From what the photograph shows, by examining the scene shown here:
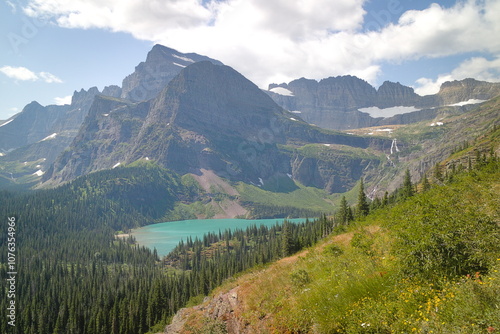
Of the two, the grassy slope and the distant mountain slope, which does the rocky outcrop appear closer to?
the distant mountain slope

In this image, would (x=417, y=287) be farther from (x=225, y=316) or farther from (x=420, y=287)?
(x=225, y=316)

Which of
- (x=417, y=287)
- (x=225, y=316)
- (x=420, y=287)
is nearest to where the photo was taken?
(x=420, y=287)

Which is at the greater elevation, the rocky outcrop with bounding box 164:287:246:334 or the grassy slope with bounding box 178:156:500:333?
the grassy slope with bounding box 178:156:500:333

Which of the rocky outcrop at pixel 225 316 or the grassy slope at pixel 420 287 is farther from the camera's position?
the rocky outcrop at pixel 225 316

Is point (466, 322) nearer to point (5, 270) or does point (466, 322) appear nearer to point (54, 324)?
point (54, 324)

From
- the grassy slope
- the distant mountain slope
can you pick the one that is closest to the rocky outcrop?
Answer: the distant mountain slope

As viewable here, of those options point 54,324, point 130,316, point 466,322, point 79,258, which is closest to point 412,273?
point 466,322

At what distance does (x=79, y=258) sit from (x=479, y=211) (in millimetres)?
209467

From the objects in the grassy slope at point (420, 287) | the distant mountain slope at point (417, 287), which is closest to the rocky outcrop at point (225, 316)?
the distant mountain slope at point (417, 287)

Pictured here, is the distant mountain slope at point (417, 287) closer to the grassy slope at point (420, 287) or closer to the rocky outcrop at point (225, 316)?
the grassy slope at point (420, 287)

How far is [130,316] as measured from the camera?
326 feet

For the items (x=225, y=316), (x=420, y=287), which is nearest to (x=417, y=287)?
(x=420, y=287)

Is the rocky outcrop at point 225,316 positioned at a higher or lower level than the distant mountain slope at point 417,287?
lower

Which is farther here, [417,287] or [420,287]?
[417,287]
